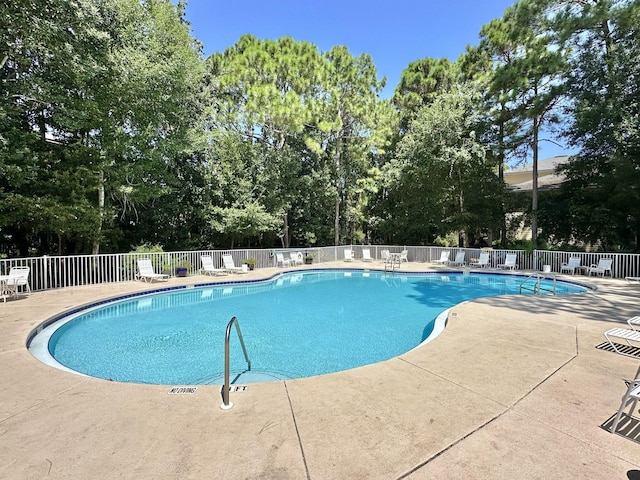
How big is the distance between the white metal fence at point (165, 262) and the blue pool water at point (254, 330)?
2.26 m

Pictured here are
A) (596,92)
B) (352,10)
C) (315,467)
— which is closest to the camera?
(315,467)

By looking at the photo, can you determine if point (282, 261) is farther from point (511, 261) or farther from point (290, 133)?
point (511, 261)

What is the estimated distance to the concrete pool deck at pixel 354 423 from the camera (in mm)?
2062

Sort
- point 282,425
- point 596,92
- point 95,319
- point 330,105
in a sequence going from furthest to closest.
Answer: point 330,105
point 596,92
point 95,319
point 282,425

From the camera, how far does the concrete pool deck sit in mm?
2062

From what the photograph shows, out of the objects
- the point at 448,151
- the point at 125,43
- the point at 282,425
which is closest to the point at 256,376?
the point at 282,425

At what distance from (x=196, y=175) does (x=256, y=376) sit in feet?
47.3

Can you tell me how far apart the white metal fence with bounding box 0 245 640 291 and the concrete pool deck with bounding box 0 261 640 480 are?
6.16 meters

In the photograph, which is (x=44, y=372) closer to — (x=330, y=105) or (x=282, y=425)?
(x=282, y=425)

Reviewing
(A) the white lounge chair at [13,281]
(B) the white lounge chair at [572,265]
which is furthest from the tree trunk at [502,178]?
(A) the white lounge chair at [13,281]

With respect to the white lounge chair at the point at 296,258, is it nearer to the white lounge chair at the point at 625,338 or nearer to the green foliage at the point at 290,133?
the green foliage at the point at 290,133

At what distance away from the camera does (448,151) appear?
16.9 m

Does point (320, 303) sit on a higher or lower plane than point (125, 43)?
lower

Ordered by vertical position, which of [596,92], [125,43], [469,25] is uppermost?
[469,25]
